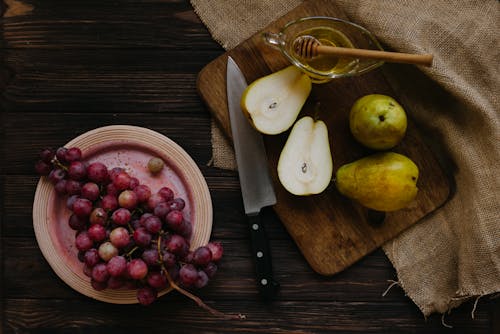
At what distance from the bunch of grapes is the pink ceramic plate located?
0.11ft

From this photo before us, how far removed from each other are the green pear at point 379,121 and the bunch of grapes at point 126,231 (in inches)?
12.3

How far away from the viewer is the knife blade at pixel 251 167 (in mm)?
979

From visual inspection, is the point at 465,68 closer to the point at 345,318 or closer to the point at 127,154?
the point at 345,318

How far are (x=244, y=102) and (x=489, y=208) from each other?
1.53 feet

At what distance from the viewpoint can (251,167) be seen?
3.22 ft

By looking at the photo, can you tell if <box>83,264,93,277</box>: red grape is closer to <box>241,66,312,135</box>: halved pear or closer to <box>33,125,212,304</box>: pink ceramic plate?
<box>33,125,212,304</box>: pink ceramic plate

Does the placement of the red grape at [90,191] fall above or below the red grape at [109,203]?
above

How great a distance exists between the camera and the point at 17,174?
1.02 m

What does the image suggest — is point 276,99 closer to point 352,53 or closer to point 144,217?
point 352,53

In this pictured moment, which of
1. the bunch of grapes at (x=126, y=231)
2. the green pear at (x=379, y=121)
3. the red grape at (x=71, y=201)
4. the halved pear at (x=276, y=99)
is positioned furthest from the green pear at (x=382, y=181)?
the red grape at (x=71, y=201)

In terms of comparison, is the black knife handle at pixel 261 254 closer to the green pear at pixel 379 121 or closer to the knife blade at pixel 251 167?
the knife blade at pixel 251 167

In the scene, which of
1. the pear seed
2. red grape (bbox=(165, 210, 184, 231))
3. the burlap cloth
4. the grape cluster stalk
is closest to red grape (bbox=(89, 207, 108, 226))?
the grape cluster stalk

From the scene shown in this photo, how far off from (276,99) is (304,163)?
0.39 ft

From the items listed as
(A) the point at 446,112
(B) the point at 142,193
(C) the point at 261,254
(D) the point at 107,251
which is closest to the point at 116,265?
(D) the point at 107,251
